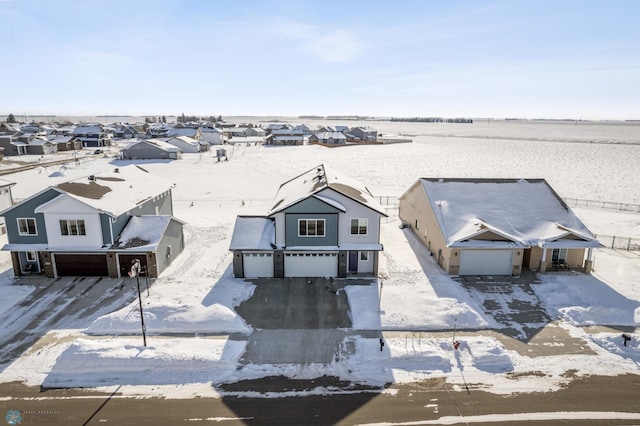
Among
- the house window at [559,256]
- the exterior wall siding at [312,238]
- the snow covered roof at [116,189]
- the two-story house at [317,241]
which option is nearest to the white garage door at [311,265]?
the two-story house at [317,241]

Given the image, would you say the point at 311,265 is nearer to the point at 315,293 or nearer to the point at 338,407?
the point at 315,293

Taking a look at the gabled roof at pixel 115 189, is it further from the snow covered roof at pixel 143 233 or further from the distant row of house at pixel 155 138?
the distant row of house at pixel 155 138

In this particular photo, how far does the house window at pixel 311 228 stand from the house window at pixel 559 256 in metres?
16.2

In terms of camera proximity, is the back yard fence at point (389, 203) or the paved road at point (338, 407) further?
the back yard fence at point (389, 203)

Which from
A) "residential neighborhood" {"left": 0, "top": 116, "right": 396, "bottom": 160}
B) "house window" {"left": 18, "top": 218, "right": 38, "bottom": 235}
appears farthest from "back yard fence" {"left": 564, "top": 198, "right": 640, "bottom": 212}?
"residential neighborhood" {"left": 0, "top": 116, "right": 396, "bottom": 160}

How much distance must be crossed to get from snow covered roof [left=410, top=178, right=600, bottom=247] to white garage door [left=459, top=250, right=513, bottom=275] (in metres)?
1.02

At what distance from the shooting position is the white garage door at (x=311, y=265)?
25703 millimetres

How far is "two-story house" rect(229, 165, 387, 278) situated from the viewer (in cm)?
2506

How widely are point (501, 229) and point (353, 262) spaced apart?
1046 centimetres

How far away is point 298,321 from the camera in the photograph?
20.5 m

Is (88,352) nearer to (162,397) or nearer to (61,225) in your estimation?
(162,397)

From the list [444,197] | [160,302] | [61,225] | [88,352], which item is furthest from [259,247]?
[444,197]

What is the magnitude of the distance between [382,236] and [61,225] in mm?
23586

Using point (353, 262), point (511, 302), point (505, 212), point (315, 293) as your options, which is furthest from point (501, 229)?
point (315, 293)
